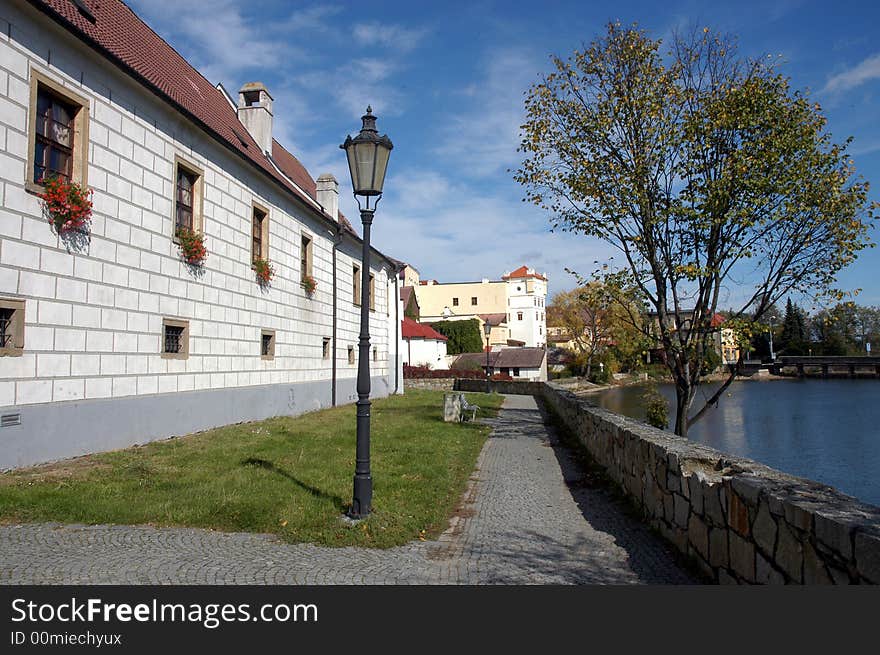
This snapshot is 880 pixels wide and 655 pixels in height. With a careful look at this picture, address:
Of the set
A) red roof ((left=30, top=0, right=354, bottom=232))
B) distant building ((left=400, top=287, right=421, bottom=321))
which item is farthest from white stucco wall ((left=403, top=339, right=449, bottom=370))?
red roof ((left=30, top=0, right=354, bottom=232))

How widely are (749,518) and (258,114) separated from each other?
20.3m

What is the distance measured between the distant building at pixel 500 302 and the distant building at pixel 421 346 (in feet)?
94.6

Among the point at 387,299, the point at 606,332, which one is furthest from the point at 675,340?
the point at 606,332

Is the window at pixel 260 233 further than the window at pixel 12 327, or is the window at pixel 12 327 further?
the window at pixel 260 233

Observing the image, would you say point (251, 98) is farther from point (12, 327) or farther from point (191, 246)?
point (12, 327)

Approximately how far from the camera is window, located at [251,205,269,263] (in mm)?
16859

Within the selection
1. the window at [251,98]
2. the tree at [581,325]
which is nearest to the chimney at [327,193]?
the window at [251,98]

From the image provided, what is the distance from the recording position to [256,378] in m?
16.6

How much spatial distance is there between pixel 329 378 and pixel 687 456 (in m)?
17.9

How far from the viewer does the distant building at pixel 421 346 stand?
169 ft

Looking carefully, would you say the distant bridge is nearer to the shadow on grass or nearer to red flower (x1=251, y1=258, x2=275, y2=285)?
red flower (x1=251, y1=258, x2=275, y2=285)

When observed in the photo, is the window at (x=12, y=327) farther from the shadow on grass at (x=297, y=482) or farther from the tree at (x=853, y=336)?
the tree at (x=853, y=336)

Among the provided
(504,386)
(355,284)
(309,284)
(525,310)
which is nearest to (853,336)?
(525,310)

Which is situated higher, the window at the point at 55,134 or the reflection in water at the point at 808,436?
the window at the point at 55,134
